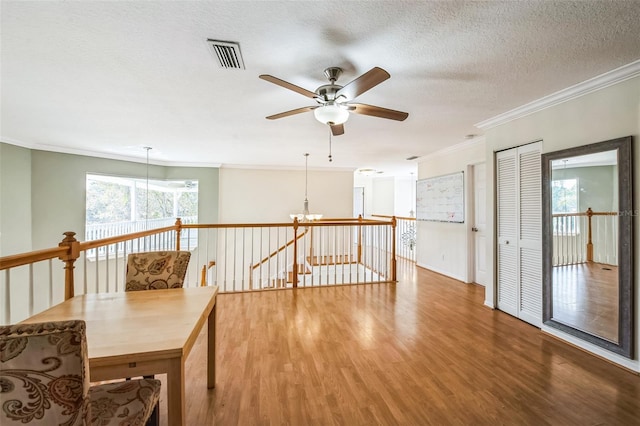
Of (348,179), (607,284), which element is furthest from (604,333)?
(348,179)

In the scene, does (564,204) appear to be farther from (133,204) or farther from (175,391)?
(133,204)

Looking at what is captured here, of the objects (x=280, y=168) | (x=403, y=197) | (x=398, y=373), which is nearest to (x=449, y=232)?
(x=398, y=373)

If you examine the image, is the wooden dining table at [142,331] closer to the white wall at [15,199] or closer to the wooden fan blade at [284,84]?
the wooden fan blade at [284,84]

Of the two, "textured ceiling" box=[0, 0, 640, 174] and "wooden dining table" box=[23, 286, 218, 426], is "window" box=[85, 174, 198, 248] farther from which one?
"wooden dining table" box=[23, 286, 218, 426]

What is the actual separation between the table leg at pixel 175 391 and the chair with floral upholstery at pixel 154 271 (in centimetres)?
96

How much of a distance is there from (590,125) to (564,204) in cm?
73

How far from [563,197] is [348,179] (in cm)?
529

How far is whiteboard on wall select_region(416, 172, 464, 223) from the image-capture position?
457 cm

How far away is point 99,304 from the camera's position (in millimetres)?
1439

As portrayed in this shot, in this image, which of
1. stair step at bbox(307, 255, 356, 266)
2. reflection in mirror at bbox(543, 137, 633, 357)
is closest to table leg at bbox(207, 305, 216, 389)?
stair step at bbox(307, 255, 356, 266)

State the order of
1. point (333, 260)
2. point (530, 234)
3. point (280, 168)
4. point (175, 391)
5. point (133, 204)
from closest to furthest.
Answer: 1. point (175, 391)
2. point (530, 234)
3. point (333, 260)
4. point (133, 204)
5. point (280, 168)

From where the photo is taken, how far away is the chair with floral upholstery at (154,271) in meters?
1.83

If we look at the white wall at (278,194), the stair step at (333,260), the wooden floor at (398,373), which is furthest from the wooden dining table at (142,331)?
the white wall at (278,194)

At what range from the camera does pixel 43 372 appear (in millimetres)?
758
